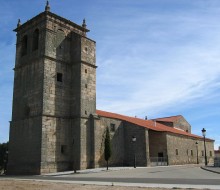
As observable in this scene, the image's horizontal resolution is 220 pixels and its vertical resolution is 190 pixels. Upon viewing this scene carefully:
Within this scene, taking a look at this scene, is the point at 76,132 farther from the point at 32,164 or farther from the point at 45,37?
the point at 45,37

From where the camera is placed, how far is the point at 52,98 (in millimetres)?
32656

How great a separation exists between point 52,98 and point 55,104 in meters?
0.74

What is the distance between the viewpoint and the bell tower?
103 feet

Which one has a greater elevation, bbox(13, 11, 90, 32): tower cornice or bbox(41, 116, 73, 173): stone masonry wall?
bbox(13, 11, 90, 32): tower cornice

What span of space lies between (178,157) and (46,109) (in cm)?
2361

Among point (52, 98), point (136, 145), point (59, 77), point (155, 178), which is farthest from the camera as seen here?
point (136, 145)

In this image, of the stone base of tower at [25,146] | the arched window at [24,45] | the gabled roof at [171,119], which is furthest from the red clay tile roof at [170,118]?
the stone base of tower at [25,146]

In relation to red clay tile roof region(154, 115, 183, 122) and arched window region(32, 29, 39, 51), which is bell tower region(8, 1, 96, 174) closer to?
arched window region(32, 29, 39, 51)

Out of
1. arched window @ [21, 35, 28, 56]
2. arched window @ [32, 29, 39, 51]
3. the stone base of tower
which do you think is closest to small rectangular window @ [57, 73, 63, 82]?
arched window @ [32, 29, 39, 51]

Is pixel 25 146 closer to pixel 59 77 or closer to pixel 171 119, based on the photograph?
pixel 59 77

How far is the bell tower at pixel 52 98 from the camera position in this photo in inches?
1240

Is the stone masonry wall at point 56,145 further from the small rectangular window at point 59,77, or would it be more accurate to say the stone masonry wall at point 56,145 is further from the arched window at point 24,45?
the arched window at point 24,45

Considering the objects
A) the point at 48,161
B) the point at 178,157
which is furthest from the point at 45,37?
the point at 178,157

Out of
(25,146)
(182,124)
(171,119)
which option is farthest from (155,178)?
(182,124)
